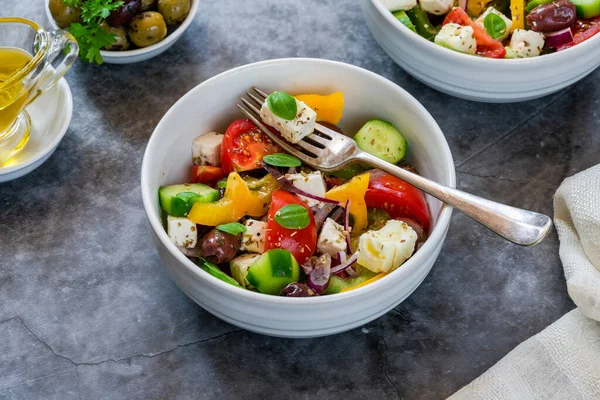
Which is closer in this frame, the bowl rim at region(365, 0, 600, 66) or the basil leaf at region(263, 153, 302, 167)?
the basil leaf at region(263, 153, 302, 167)

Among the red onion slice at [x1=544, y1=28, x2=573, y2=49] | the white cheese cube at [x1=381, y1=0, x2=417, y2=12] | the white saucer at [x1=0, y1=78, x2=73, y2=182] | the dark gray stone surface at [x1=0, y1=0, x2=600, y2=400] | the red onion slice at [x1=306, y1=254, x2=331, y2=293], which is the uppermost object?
the white cheese cube at [x1=381, y1=0, x2=417, y2=12]

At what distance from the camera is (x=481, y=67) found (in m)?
2.10

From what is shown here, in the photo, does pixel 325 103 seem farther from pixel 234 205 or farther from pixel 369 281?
pixel 369 281

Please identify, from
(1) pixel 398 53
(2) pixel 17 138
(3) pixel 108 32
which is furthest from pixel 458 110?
(2) pixel 17 138

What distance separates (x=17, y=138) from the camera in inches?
85.7

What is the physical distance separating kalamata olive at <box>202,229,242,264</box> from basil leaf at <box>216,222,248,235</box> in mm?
11

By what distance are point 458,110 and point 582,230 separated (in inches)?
21.7

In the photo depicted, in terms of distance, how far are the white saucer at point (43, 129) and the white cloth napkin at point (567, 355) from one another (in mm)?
1173

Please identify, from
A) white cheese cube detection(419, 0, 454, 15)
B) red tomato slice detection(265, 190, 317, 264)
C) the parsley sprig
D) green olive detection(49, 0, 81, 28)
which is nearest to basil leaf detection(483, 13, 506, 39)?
white cheese cube detection(419, 0, 454, 15)

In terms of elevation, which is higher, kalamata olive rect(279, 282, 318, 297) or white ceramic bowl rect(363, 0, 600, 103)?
white ceramic bowl rect(363, 0, 600, 103)

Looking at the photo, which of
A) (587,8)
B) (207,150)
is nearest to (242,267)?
(207,150)

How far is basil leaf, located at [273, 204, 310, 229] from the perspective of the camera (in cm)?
177

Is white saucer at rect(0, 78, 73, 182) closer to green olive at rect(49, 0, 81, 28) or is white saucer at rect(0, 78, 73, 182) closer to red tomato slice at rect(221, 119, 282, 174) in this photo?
green olive at rect(49, 0, 81, 28)

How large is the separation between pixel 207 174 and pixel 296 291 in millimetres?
431
